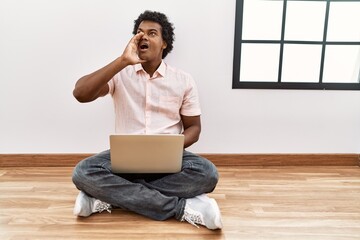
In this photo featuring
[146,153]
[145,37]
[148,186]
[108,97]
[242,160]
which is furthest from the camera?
[242,160]

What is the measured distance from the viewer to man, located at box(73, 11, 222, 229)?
146cm

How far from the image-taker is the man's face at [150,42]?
167 centimetres

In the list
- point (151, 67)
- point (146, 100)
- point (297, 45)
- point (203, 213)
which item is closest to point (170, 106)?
point (146, 100)

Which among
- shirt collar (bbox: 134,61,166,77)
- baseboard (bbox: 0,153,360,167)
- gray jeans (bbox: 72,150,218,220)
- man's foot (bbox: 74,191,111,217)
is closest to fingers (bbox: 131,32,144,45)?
shirt collar (bbox: 134,61,166,77)

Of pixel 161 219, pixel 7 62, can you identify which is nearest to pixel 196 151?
pixel 161 219

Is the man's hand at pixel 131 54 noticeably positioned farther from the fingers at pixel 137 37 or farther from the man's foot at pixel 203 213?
the man's foot at pixel 203 213

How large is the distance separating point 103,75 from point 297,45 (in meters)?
1.42

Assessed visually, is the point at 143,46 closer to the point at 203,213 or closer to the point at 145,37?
the point at 145,37

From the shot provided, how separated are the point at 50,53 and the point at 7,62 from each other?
0.30m

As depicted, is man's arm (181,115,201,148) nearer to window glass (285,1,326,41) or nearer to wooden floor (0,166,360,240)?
wooden floor (0,166,360,240)

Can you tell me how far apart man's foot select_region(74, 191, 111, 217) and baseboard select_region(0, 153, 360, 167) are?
776mm

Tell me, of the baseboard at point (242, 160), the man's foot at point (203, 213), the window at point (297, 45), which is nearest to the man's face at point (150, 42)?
the window at point (297, 45)

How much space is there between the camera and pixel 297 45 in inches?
87.7

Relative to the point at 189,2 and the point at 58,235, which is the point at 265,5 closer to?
the point at 189,2
